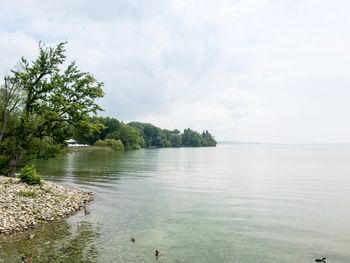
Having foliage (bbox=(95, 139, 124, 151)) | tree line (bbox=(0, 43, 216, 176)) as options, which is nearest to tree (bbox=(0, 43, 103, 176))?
tree line (bbox=(0, 43, 216, 176))

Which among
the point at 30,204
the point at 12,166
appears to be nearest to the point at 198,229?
the point at 30,204

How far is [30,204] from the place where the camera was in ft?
103

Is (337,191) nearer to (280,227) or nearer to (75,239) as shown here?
(280,227)

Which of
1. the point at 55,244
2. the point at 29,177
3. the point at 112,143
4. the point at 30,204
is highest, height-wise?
the point at 112,143

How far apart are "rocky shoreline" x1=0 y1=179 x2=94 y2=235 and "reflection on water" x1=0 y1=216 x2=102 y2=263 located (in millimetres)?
1315

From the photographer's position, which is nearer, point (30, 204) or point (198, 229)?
point (198, 229)

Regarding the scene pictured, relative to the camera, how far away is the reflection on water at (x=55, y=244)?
69.1 ft

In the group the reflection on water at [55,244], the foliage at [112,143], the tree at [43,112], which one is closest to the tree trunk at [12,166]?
the tree at [43,112]

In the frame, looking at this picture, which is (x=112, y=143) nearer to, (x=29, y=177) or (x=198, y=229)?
(x=29, y=177)

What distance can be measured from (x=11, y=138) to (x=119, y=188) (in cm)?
1654

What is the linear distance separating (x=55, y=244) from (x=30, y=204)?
9101 millimetres

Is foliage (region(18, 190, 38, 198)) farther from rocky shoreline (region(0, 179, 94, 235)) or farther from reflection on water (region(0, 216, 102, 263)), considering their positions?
reflection on water (region(0, 216, 102, 263))

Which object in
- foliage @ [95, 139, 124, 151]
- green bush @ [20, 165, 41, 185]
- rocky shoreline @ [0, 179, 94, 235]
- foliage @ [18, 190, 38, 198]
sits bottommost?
rocky shoreline @ [0, 179, 94, 235]

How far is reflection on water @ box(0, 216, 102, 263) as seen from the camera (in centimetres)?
2105
